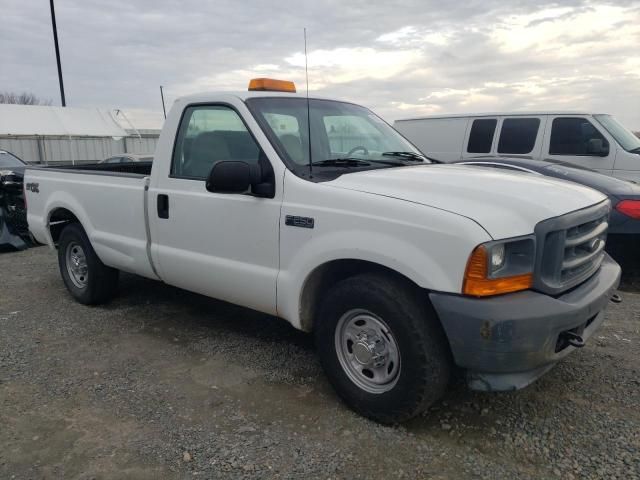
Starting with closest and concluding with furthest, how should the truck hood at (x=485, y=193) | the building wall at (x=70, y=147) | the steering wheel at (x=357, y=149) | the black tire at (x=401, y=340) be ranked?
1. the truck hood at (x=485, y=193)
2. the black tire at (x=401, y=340)
3. the steering wheel at (x=357, y=149)
4. the building wall at (x=70, y=147)

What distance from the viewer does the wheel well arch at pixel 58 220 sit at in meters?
5.47

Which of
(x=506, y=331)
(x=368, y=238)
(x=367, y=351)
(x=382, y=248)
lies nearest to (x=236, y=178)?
(x=368, y=238)

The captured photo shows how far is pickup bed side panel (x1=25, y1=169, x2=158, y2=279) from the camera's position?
14.8ft

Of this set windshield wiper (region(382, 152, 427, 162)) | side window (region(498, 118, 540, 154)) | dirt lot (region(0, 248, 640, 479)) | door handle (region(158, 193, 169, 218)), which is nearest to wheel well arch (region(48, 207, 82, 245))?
dirt lot (region(0, 248, 640, 479))

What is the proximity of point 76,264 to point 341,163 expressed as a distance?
3314mm

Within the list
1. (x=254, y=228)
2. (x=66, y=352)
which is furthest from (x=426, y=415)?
(x=66, y=352)

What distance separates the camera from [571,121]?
8.36 m

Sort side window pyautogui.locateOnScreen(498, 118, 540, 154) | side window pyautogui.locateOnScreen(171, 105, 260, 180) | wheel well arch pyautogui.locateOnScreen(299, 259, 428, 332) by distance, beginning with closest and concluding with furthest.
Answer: wheel well arch pyautogui.locateOnScreen(299, 259, 428, 332) → side window pyautogui.locateOnScreen(171, 105, 260, 180) → side window pyautogui.locateOnScreen(498, 118, 540, 154)

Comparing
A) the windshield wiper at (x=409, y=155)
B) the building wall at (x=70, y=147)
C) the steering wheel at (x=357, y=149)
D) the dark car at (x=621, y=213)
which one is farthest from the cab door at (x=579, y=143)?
the building wall at (x=70, y=147)

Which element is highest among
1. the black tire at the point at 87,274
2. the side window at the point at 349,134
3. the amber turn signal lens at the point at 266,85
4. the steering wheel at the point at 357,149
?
the amber turn signal lens at the point at 266,85

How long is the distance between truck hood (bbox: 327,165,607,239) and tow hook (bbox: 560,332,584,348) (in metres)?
0.57

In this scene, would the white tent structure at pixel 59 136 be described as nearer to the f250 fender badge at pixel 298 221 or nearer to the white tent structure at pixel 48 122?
the white tent structure at pixel 48 122

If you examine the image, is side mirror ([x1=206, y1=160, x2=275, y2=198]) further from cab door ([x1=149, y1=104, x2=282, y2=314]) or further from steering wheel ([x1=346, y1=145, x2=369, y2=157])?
steering wheel ([x1=346, y1=145, x2=369, y2=157])

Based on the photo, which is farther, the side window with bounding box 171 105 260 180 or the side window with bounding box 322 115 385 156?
the side window with bounding box 322 115 385 156
